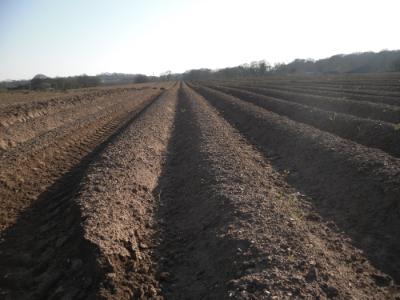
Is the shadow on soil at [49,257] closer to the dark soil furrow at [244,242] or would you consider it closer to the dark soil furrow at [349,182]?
the dark soil furrow at [244,242]

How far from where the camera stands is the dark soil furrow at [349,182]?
6.86 m

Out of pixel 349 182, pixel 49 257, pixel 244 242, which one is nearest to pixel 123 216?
pixel 49 257

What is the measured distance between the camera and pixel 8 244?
7422 millimetres

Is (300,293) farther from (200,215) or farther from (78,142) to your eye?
(78,142)

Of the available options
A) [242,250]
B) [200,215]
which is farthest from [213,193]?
[242,250]

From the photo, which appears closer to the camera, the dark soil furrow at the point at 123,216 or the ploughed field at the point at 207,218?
the ploughed field at the point at 207,218

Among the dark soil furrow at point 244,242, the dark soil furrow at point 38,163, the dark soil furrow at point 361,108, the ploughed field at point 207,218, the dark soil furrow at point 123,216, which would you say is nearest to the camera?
the dark soil furrow at point 244,242

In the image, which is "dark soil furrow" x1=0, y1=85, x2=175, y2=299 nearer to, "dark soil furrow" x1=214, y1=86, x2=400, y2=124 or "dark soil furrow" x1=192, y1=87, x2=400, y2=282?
"dark soil furrow" x1=192, y1=87, x2=400, y2=282

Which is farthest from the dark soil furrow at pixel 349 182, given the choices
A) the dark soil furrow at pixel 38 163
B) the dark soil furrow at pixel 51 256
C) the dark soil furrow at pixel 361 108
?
the dark soil furrow at pixel 38 163

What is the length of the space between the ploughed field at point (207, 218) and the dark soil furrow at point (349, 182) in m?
0.04

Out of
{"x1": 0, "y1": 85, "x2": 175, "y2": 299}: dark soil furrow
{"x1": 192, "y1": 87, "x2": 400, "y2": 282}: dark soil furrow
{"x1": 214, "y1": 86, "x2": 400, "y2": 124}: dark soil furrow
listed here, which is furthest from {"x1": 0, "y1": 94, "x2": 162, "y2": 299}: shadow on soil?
{"x1": 214, "y1": 86, "x2": 400, "y2": 124}: dark soil furrow

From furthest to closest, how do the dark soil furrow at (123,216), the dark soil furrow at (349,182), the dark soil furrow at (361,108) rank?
the dark soil furrow at (361,108) < the dark soil furrow at (349,182) < the dark soil furrow at (123,216)

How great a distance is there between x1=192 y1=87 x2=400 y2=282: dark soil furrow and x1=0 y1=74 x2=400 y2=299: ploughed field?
0.12ft

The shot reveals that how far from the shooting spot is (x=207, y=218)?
793 cm
